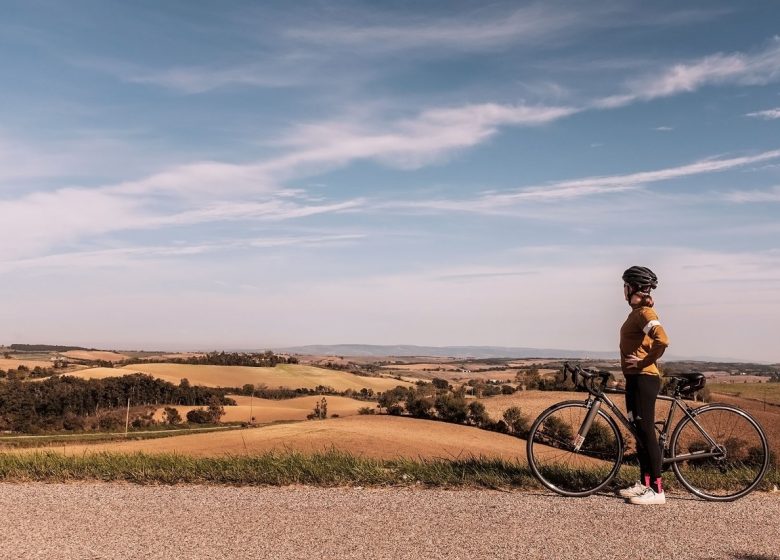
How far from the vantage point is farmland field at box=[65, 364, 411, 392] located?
117375 millimetres

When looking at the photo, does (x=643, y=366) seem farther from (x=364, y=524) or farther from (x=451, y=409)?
(x=451, y=409)

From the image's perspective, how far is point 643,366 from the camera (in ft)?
25.5

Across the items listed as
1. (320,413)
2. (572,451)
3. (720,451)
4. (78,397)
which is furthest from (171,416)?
(720,451)

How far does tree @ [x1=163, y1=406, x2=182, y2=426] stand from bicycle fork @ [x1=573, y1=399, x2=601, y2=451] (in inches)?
3212

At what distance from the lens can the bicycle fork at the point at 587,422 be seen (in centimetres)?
821

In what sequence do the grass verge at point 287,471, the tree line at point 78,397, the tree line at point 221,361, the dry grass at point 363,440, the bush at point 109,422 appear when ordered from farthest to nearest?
the tree line at point 221,361 → the tree line at point 78,397 → the bush at point 109,422 → the dry grass at point 363,440 → the grass verge at point 287,471

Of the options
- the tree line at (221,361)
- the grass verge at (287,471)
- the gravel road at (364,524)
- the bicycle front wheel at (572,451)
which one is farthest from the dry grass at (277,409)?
the gravel road at (364,524)

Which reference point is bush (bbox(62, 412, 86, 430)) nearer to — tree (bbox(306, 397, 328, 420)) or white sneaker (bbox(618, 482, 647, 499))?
tree (bbox(306, 397, 328, 420))

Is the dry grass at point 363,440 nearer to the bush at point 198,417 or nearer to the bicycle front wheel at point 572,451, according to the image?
the bush at point 198,417

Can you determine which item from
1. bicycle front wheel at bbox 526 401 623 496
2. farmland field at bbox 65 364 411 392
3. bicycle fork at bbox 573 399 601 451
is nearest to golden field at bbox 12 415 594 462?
bicycle front wheel at bbox 526 401 623 496

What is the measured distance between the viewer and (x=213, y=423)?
8388 centimetres

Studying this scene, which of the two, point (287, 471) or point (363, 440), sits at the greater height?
point (287, 471)

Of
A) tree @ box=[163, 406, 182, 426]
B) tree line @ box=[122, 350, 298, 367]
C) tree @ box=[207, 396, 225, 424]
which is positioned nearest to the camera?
tree @ box=[163, 406, 182, 426]

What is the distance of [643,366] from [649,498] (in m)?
1.46
